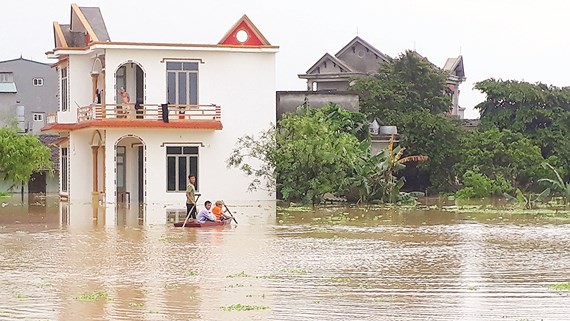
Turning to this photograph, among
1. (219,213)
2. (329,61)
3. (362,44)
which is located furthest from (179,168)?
(362,44)

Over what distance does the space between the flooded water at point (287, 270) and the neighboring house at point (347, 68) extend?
41.5 m

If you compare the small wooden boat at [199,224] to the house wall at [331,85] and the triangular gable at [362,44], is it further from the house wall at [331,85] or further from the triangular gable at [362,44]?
the triangular gable at [362,44]

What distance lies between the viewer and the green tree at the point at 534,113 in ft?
170

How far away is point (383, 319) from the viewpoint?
1262 cm

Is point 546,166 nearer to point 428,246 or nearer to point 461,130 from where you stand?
point 461,130

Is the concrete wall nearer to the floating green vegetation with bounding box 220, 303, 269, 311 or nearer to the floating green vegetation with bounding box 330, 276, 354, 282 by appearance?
the floating green vegetation with bounding box 330, 276, 354, 282

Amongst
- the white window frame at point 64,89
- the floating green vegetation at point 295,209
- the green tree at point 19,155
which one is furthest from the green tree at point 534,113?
the green tree at point 19,155

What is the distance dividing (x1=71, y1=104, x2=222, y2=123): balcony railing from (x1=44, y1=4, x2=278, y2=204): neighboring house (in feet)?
0.13

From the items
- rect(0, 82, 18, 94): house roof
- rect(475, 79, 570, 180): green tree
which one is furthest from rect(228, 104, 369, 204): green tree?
rect(0, 82, 18, 94): house roof

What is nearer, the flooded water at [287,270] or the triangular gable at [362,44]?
the flooded water at [287,270]

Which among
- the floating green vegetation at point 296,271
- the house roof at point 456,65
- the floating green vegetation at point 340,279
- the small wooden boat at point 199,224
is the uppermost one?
the house roof at point 456,65

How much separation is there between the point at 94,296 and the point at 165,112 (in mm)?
29607

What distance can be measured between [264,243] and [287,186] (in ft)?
59.6

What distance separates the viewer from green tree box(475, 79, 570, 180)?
170 ft
